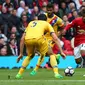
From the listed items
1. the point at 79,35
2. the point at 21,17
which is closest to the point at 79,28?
the point at 79,35

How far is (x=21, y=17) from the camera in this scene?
24.4m

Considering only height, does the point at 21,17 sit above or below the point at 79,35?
above

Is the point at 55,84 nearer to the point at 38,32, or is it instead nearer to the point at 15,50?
the point at 38,32

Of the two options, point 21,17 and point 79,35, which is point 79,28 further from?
point 21,17

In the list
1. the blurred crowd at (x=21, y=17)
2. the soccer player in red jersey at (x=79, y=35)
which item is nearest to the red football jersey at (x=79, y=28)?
the soccer player in red jersey at (x=79, y=35)

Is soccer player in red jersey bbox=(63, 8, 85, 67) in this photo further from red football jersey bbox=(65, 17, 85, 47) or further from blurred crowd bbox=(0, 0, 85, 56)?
blurred crowd bbox=(0, 0, 85, 56)

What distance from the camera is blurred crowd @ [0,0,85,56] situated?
75.4ft

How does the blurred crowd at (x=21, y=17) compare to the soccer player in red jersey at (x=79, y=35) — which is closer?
the soccer player in red jersey at (x=79, y=35)

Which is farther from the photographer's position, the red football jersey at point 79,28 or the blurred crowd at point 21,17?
the blurred crowd at point 21,17

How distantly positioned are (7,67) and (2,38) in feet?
5.51

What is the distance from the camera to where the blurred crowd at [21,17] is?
22984 mm

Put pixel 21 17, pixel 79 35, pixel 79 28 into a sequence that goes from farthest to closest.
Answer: pixel 21 17
pixel 79 35
pixel 79 28

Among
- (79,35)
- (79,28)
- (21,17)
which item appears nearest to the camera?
(79,28)

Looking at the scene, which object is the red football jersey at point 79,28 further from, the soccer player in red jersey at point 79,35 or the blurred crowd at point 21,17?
the blurred crowd at point 21,17
